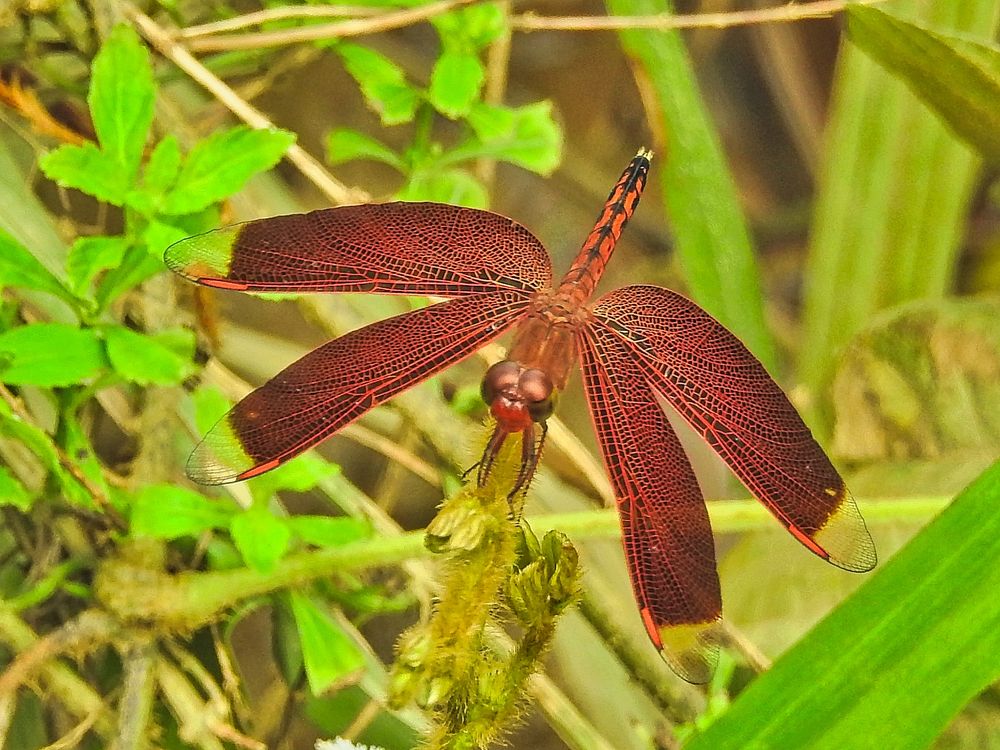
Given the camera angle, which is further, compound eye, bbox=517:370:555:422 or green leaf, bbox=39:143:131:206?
green leaf, bbox=39:143:131:206

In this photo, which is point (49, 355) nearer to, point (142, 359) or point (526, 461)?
point (142, 359)

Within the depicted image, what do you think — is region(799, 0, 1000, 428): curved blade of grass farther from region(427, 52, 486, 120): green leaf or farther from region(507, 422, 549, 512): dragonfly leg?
region(507, 422, 549, 512): dragonfly leg

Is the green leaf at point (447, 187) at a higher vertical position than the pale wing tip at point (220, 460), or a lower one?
higher

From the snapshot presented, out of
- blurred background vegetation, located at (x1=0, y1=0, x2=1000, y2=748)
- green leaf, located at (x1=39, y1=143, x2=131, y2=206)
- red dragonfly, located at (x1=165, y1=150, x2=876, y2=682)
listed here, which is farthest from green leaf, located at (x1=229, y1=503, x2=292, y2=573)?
green leaf, located at (x1=39, y1=143, x2=131, y2=206)

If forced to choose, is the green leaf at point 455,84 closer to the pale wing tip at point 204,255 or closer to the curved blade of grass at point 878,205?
the pale wing tip at point 204,255

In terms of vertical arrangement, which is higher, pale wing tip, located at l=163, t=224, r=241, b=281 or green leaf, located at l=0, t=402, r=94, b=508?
pale wing tip, located at l=163, t=224, r=241, b=281

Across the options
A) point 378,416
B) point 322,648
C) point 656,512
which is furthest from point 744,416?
point 378,416

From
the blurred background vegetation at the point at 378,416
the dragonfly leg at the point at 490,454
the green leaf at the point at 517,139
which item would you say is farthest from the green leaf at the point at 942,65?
the dragonfly leg at the point at 490,454
